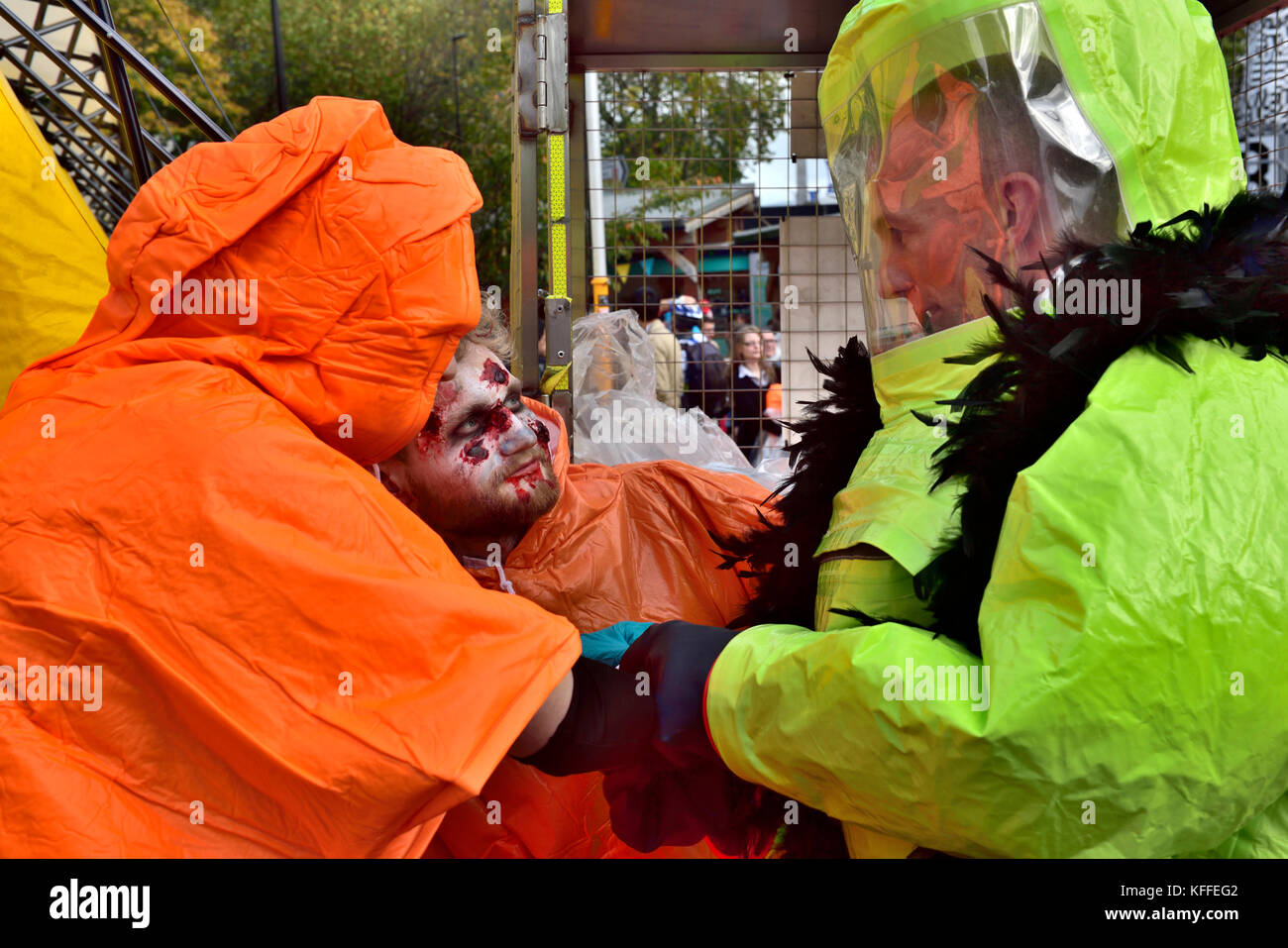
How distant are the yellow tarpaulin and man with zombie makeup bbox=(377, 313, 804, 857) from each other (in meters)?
0.99

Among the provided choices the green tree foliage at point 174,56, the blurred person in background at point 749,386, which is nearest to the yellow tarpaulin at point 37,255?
the blurred person in background at point 749,386

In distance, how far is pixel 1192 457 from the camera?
45.8 inches

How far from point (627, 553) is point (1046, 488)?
1.44 meters

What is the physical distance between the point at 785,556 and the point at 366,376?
80 centimetres

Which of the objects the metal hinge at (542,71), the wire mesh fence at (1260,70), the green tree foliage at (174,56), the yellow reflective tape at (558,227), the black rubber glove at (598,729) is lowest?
the black rubber glove at (598,729)

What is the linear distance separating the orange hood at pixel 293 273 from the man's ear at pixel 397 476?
1.75 feet

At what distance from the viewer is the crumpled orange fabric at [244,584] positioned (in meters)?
1.37

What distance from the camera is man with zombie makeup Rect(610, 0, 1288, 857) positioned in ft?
3.77

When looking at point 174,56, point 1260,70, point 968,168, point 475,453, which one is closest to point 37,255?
point 475,453

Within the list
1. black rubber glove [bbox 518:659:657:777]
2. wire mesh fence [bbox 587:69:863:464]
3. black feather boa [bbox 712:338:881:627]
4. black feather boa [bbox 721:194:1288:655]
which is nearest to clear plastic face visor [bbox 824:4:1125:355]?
black feather boa [bbox 721:194:1288:655]

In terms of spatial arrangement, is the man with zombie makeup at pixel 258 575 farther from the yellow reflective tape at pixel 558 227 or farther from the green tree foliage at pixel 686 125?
the green tree foliage at pixel 686 125

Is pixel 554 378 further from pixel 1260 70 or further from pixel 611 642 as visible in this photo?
pixel 1260 70

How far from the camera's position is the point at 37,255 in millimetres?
2553
